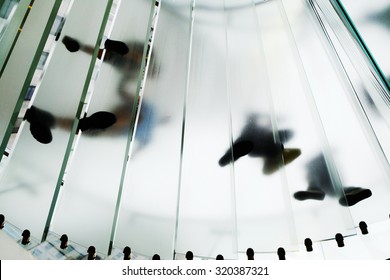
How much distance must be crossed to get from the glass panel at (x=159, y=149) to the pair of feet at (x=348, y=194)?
664 millimetres

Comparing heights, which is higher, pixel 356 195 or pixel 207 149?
pixel 207 149

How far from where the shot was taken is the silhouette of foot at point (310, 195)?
50.1 inches

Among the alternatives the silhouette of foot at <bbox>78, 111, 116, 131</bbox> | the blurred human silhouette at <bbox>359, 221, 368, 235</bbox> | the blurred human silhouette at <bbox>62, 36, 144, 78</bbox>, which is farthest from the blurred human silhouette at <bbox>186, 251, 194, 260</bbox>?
the blurred human silhouette at <bbox>62, 36, 144, 78</bbox>

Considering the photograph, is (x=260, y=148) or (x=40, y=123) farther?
(x=260, y=148)

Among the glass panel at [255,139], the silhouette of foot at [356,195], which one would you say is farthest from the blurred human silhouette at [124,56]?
the silhouette of foot at [356,195]

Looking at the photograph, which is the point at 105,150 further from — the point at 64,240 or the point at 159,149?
the point at 64,240

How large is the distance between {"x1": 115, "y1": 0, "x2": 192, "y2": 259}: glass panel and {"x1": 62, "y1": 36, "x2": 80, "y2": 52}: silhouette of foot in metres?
0.40

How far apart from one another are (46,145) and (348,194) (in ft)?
5.11

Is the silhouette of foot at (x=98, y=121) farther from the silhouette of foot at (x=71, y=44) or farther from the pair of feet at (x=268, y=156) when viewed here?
the pair of feet at (x=268, y=156)

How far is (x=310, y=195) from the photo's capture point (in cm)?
129

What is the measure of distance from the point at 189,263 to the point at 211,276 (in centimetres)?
10

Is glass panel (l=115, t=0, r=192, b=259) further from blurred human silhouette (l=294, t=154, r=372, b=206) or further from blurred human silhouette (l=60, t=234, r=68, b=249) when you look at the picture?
blurred human silhouette (l=294, t=154, r=372, b=206)

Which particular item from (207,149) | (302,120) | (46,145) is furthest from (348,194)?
(46,145)

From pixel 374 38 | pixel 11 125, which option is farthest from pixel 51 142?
pixel 374 38
